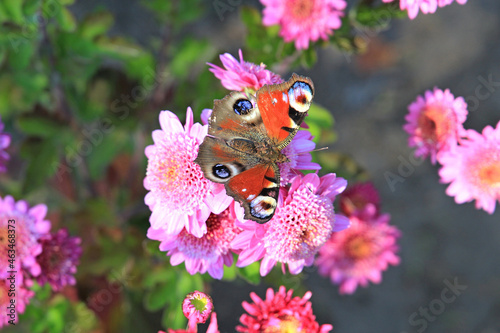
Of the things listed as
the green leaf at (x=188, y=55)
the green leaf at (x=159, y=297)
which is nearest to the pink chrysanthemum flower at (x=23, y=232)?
the green leaf at (x=159, y=297)

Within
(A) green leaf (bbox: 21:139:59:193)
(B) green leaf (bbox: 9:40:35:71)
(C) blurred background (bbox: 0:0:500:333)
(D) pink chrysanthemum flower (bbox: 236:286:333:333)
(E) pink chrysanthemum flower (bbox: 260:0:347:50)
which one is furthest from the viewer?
(C) blurred background (bbox: 0:0:500:333)

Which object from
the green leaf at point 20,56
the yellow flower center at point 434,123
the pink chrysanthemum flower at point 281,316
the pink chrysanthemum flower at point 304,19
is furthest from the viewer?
the green leaf at point 20,56

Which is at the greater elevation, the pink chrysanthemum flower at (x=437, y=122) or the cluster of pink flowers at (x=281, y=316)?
the pink chrysanthemum flower at (x=437, y=122)

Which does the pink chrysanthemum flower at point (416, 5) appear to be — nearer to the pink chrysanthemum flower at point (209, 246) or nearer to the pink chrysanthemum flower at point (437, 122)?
the pink chrysanthemum flower at point (437, 122)

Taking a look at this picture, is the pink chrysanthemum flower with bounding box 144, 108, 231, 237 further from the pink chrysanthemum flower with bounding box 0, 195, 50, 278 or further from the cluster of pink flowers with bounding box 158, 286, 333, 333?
the pink chrysanthemum flower with bounding box 0, 195, 50, 278

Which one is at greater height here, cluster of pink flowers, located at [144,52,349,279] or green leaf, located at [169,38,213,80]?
green leaf, located at [169,38,213,80]

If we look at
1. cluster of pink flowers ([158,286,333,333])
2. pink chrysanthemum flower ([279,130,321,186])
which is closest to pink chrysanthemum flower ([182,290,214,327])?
cluster of pink flowers ([158,286,333,333])
